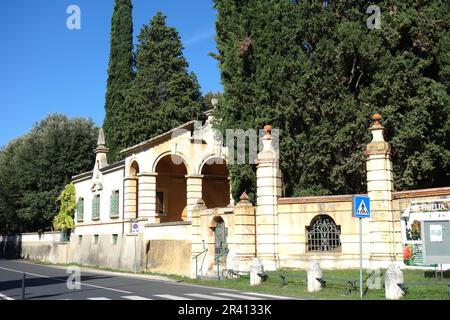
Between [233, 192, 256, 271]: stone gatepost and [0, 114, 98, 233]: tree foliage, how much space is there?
106 feet

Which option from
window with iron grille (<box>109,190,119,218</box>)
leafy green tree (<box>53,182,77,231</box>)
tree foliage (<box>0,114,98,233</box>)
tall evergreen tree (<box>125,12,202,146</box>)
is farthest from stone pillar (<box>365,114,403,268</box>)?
tree foliage (<box>0,114,98,233</box>)

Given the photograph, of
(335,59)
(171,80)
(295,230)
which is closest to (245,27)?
(335,59)

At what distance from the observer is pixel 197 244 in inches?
977

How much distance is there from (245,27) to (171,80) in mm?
22182

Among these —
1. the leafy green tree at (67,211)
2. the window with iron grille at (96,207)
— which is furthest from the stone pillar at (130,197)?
the leafy green tree at (67,211)

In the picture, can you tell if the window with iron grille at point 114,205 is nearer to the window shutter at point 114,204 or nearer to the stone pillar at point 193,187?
the window shutter at point 114,204

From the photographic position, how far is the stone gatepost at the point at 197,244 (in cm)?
2452

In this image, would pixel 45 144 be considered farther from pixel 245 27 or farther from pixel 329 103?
pixel 329 103

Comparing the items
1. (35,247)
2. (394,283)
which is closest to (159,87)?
(35,247)

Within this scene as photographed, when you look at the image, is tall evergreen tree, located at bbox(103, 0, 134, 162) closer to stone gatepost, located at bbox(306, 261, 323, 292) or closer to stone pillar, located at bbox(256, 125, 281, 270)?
stone pillar, located at bbox(256, 125, 281, 270)

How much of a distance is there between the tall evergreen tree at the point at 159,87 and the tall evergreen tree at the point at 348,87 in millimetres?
21861

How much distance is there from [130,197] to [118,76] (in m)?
18.6

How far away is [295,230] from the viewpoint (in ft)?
68.7

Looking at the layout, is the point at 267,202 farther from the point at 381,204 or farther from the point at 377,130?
the point at 377,130
